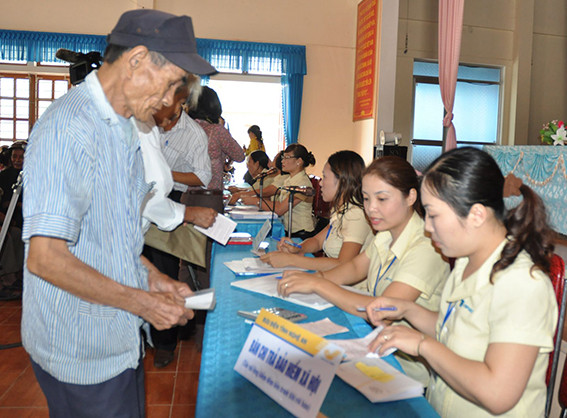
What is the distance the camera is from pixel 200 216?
2232mm

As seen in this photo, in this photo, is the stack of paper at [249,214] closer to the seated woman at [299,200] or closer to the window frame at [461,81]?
the seated woman at [299,200]

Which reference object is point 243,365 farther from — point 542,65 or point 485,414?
point 542,65

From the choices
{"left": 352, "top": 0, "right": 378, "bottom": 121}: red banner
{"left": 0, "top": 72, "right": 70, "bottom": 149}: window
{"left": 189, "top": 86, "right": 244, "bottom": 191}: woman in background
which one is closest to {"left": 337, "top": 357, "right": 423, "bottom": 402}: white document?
{"left": 189, "top": 86, "right": 244, "bottom": 191}: woman in background

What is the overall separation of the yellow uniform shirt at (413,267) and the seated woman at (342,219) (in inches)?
15.7

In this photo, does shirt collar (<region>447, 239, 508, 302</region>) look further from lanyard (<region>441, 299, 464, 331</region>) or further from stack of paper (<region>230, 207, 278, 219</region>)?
stack of paper (<region>230, 207, 278, 219</region>)

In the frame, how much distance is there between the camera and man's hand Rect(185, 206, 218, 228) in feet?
7.25

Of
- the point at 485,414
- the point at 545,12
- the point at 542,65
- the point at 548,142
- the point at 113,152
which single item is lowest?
the point at 485,414

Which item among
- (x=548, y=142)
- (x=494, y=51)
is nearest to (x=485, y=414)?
(x=548, y=142)

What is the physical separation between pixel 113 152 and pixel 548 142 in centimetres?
569

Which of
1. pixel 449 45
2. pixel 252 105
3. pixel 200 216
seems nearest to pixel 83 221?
pixel 200 216

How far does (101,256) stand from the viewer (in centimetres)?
100

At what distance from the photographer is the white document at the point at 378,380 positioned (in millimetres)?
1004

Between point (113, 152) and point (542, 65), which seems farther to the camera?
point (542, 65)

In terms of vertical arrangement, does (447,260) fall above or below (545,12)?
below
